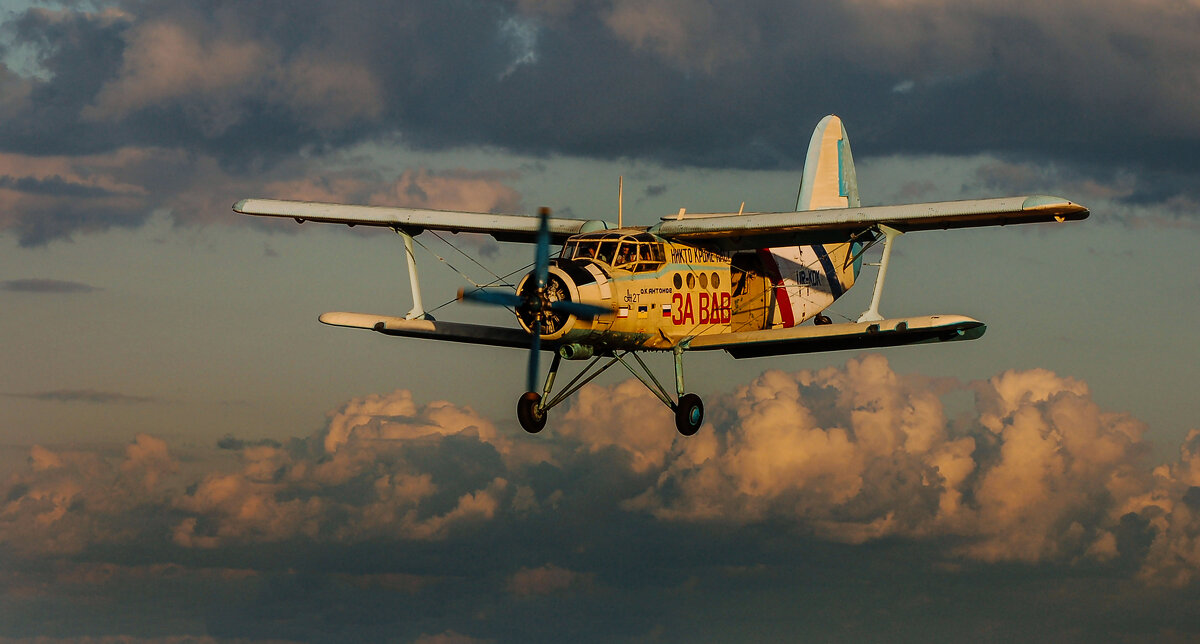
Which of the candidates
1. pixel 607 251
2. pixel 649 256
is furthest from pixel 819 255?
pixel 607 251

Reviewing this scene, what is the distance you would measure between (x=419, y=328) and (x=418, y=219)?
3414mm

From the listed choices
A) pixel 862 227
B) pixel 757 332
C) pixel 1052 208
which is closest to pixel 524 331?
pixel 757 332

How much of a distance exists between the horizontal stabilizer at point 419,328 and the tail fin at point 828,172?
15.0m

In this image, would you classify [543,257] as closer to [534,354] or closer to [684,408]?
[534,354]

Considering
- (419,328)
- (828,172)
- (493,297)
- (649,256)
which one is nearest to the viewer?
(493,297)

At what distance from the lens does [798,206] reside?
51.5 meters

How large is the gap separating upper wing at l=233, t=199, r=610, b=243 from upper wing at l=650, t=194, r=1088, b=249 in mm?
3587

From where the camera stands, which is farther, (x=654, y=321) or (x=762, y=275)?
(x=762, y=275)

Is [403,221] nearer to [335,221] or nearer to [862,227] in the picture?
[335,221]

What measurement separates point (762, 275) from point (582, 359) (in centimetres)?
636

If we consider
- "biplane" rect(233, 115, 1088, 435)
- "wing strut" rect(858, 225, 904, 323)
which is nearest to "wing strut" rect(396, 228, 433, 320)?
"biplane" rect(233, 115, 1088, 435)

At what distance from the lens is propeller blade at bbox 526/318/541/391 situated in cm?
3628

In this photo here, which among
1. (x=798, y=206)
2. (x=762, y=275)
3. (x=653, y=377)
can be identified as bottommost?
(x=653, y=377)

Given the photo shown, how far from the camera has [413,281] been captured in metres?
41.8
